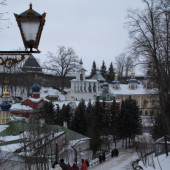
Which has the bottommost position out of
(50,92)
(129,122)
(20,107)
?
(129,122)

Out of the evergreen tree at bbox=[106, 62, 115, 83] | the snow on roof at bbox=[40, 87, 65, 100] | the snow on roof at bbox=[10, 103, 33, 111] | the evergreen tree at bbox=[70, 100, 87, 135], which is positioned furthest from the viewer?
the evergreen tree at bbox=[106, 62, 115, 83]

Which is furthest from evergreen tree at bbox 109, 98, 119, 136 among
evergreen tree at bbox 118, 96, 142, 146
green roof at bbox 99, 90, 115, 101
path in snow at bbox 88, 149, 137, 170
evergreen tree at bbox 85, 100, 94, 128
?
green roof at bbox 99, 90, 115, 101

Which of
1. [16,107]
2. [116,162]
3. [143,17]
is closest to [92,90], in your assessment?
[16,107]

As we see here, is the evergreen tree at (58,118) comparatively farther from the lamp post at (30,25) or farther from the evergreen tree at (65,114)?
the lamp post at (30,25)

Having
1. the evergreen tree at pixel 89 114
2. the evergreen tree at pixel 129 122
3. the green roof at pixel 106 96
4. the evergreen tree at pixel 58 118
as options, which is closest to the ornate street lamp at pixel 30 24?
the evergreen tree at pixel 89 114

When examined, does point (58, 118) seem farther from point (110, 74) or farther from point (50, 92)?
point (110, 74)

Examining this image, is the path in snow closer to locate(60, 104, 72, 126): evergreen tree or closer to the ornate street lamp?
locate(60, 104, 72, 126): evergreen tree

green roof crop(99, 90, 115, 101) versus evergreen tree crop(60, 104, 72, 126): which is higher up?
green roof crop(99, 90, 115, 101)

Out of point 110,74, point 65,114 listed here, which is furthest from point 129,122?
point 110,74

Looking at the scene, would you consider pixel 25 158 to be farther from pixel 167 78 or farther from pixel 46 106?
pixel 46 106

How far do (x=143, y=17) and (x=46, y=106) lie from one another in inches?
980

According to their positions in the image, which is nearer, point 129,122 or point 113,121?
point 129,122

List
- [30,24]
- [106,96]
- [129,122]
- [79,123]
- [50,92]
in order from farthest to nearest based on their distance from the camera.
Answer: [50,92] < [106,96] < [129,122] < [79,123] < [30,24]

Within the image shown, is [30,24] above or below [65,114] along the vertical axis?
above
